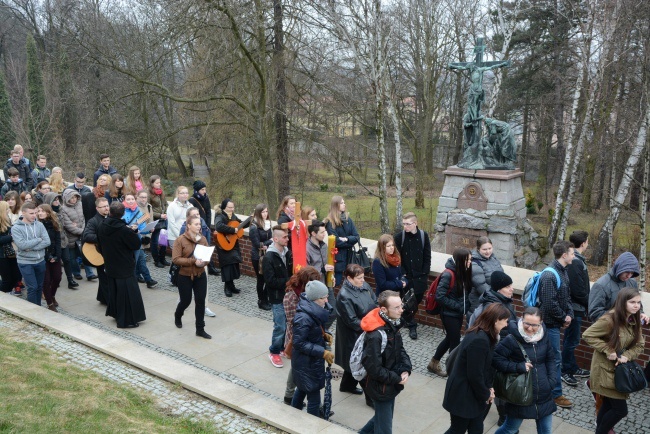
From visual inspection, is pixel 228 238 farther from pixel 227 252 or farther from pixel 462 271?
pixel 462 271

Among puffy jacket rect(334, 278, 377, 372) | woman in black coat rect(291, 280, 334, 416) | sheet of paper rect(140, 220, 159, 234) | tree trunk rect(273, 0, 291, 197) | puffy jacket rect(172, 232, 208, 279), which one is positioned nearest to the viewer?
woman in black coat rect(291, 280, 334, 416)

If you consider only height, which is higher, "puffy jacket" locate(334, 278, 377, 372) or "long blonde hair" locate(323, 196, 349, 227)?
"long blonde hair" locate(323, 196, 349, 227)

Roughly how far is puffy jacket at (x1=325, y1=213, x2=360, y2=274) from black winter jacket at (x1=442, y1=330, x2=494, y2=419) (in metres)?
3.46

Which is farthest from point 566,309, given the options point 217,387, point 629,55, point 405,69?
point 405,69

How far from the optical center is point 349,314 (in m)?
5.57

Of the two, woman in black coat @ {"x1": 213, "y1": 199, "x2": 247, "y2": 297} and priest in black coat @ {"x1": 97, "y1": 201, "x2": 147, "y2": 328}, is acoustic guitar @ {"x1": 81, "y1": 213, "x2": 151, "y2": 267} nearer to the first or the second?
priest in black coat @ {"x1": 97, "y1": 201, "x2": 147, "y2": 328}

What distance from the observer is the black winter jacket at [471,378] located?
4.37 m

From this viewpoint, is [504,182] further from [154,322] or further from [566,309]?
[154,322]

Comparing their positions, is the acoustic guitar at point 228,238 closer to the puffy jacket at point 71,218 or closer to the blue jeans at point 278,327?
the puffy jacket at point 71,218

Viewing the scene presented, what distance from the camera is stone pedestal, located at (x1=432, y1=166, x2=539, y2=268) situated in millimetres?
13719

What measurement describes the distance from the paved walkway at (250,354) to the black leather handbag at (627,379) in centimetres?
80

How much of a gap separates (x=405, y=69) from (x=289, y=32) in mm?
12874

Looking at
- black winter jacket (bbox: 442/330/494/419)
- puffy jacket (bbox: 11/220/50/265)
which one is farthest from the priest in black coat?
black winter jacket (bbox: 442/330/494/419)

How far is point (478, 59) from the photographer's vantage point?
14.0 metres
